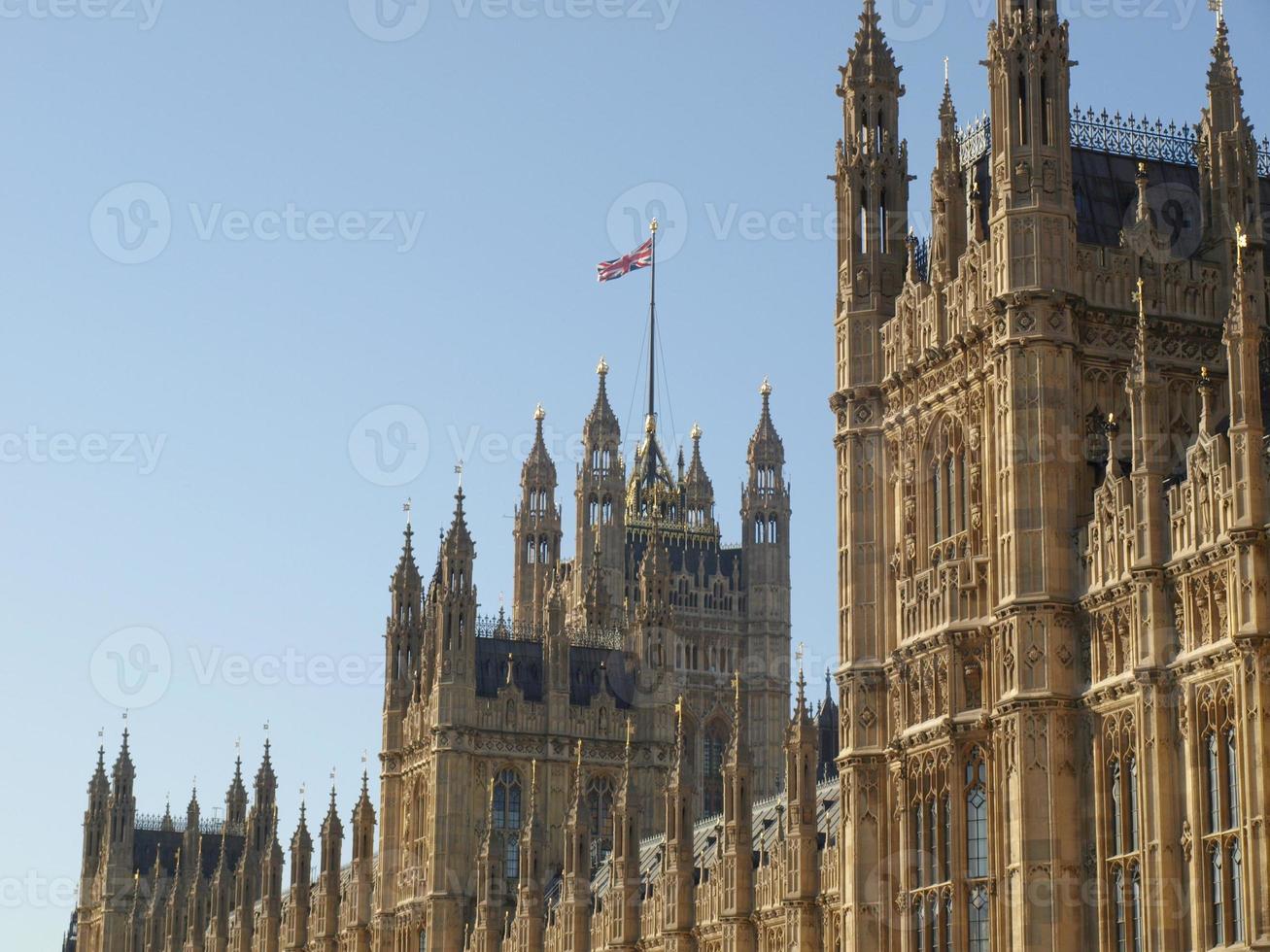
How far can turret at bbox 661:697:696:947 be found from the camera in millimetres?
75750

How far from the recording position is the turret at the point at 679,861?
249 feet

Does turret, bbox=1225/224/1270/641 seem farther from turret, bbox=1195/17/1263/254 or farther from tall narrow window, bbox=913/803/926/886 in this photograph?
tall narrow window, bbox=913/803/926/886

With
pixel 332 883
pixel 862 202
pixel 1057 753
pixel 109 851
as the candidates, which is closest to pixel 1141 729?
pixel 1057 753

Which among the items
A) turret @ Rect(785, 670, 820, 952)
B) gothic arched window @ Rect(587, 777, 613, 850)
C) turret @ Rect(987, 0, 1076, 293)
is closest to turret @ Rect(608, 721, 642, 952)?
turret @ Rect(785, 670, 820, 952)

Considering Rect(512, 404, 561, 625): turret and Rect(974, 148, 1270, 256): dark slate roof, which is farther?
Rect(512, 404, 561, 625): turret

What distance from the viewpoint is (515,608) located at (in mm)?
159500

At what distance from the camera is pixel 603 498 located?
16575 cm

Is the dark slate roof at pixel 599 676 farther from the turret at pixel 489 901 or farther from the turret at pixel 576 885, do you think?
the turret at pixel 576 885

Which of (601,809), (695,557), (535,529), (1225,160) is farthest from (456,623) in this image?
(695,557)

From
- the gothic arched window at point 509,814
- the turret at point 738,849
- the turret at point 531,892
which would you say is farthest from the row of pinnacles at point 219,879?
the turret at point 738,849

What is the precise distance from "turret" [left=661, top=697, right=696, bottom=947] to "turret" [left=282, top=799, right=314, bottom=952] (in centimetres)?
3362

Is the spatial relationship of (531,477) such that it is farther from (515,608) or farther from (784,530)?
(784,530)

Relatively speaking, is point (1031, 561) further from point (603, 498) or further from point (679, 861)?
point (603, 498)

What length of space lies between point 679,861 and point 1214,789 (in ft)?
106
